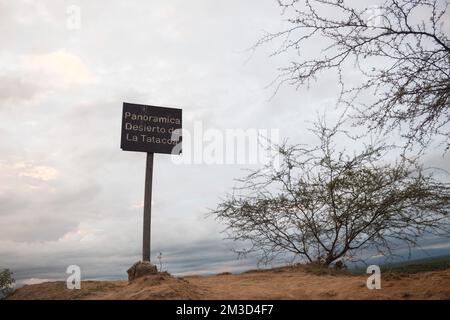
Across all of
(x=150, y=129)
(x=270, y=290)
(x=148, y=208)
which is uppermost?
(x=150, y=129)

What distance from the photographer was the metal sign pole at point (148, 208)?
9.48 m

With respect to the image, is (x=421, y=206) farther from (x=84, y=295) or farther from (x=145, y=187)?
(x=84, y=295)

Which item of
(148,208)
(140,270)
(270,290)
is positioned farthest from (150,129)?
(270,290)

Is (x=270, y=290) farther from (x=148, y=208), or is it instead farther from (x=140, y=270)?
(x=148, y=208)

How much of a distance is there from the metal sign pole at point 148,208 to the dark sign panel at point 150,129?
1.22 feet

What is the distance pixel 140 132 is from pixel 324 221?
231 inches

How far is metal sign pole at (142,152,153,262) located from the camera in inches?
373

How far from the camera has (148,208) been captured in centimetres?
983

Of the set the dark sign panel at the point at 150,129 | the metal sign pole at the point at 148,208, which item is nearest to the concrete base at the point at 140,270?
the metal sign pole at the point at 148,208

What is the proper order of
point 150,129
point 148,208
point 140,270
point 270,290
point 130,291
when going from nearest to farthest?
point 130,291
point 270,290
point 140,270
point 148,208
point 150,129

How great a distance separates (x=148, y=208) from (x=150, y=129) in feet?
6.88

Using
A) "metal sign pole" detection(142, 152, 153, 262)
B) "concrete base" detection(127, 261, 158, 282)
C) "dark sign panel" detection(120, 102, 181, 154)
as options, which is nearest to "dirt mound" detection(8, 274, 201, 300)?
"concrete base" detection(127, 261, 158, 282)

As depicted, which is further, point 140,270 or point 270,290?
point 140,270
